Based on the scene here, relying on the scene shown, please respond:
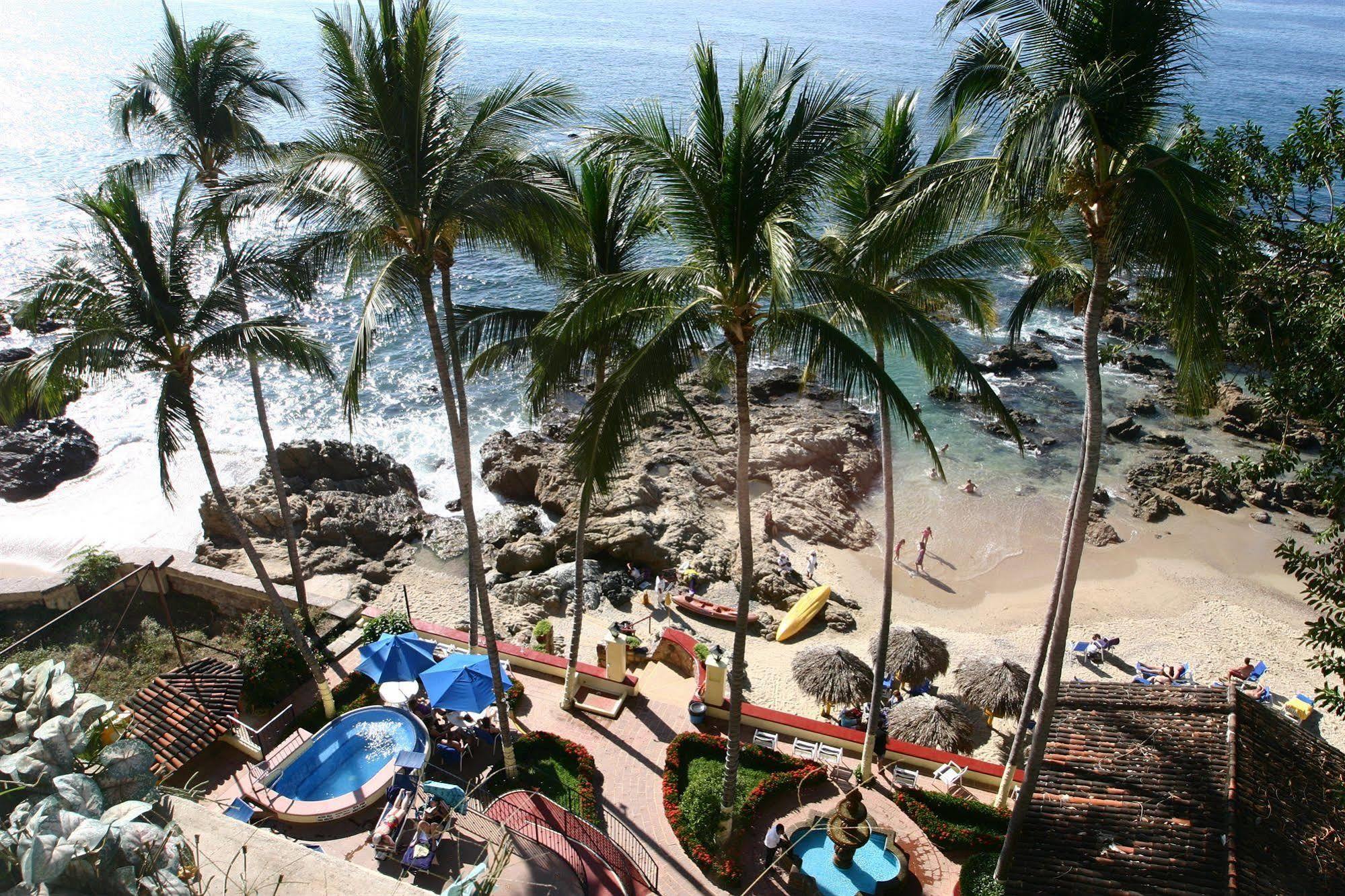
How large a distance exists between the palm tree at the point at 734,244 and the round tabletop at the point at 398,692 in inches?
345

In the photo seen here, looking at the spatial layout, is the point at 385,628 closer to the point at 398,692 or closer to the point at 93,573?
the point at 398,692

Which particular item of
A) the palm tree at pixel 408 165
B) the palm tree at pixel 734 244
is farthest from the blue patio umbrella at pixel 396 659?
the palm tree at pixel 734 244

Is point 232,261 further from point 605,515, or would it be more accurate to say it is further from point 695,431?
point 695,431

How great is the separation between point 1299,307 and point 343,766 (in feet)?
52.9

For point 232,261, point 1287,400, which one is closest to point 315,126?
point 232,261

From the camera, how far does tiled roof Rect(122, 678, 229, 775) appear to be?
13859mm

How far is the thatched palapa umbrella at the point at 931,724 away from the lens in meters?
17.2

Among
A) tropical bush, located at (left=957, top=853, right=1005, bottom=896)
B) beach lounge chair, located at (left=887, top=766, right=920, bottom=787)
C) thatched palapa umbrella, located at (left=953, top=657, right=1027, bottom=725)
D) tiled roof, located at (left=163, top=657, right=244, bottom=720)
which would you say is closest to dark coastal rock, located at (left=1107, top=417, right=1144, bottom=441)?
thatched palapa umbrella, located at (left=953, top=657, right=1027, bottom=725)

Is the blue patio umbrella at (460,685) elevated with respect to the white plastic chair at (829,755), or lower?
elevated

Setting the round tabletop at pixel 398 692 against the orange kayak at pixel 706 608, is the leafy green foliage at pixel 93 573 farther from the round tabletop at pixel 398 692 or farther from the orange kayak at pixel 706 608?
the orange kayak at pixel 706 608

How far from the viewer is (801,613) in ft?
75.6

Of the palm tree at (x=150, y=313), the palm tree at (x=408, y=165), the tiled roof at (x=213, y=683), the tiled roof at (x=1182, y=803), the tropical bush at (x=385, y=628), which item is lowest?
the tropical bush at (x=385, y=628)

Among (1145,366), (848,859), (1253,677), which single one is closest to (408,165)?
(848,859)

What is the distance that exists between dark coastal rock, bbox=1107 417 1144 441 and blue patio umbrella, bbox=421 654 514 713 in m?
30.4
